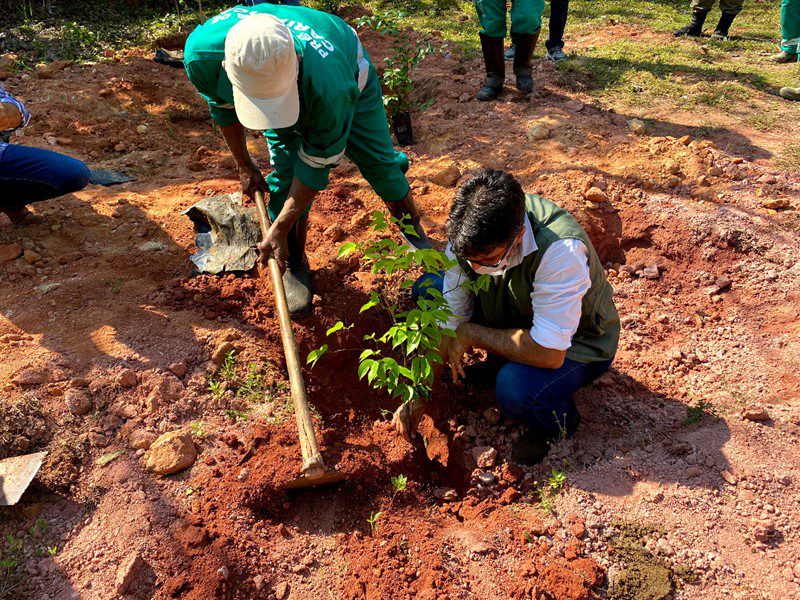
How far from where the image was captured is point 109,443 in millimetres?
2395

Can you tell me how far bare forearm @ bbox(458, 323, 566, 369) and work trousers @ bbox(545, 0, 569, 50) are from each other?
172 inches

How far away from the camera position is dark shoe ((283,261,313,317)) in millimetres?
3000

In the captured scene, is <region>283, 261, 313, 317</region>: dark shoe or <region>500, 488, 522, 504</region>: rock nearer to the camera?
<region>500, 488, 522, 504</region>: rock

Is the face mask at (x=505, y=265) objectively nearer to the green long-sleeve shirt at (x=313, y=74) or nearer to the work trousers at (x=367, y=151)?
the green long-sleeve shirt at (x=313, y=74)

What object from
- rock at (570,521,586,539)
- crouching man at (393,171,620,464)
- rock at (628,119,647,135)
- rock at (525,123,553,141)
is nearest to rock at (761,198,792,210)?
rock at (628,119,647,135)

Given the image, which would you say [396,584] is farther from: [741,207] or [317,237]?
[741,207]

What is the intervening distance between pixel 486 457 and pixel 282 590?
965mm

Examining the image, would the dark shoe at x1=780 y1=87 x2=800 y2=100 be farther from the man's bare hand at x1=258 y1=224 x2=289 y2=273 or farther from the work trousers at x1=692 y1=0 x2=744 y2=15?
the man's bare hand at x1=258 y1=224 x2=289 y2=273

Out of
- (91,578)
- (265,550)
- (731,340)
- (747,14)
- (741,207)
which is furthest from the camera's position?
(747,14)

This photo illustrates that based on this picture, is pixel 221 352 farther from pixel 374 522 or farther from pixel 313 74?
pixel 313 74

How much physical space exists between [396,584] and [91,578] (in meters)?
1.07

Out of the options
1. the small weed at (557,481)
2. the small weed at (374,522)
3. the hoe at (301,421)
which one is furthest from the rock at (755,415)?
the hoe at (301,421)

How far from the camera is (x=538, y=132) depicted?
427cm

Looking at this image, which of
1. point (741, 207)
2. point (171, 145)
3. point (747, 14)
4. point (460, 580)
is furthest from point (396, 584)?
point (747, 14)
